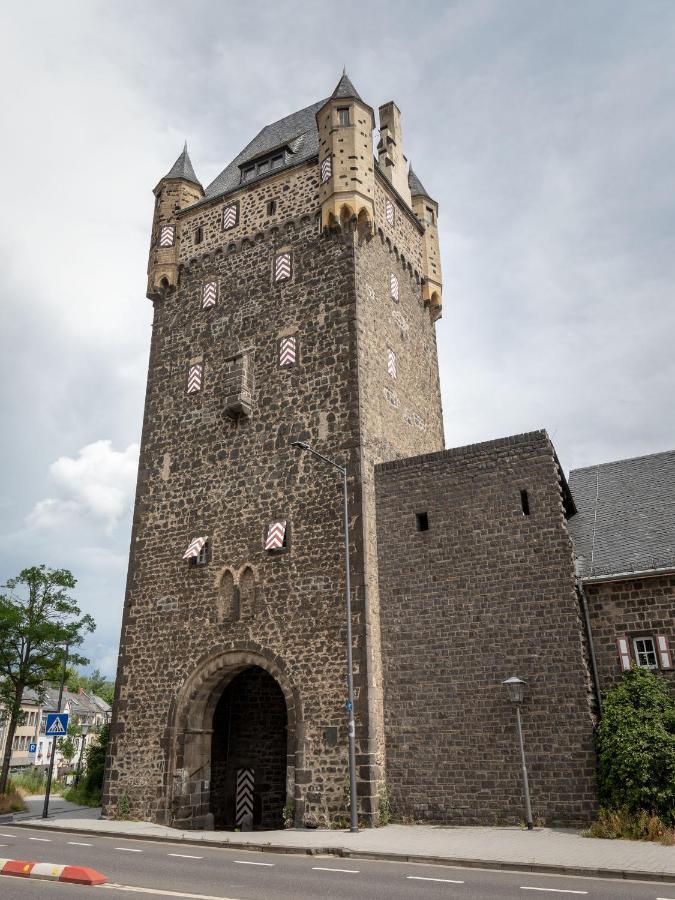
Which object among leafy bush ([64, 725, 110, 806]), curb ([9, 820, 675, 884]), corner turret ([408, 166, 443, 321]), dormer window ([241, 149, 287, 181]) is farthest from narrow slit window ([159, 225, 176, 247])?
curb ([9, 820, 675, 884])

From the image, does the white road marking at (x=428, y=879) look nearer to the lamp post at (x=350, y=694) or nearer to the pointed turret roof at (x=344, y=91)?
the lamp post at (x=350, y=694)

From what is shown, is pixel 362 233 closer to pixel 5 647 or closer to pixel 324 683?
pixel 324 683

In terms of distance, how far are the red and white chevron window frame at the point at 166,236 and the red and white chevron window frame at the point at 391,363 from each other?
8.85m

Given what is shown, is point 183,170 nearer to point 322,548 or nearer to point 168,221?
point 168,221

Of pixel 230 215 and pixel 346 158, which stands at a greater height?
pixel 230 215

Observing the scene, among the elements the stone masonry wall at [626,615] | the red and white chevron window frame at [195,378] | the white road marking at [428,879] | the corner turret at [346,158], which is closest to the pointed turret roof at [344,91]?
the corner turret at [346,158]

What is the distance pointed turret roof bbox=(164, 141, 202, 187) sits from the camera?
86.7 ft

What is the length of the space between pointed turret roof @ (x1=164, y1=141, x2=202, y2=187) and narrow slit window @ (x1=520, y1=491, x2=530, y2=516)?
17.0 m

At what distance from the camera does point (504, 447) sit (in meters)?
18.2

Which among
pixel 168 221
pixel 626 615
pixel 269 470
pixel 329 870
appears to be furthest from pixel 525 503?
pixel 168 221

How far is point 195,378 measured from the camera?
896 inches

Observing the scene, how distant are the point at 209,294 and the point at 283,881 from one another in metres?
17.6

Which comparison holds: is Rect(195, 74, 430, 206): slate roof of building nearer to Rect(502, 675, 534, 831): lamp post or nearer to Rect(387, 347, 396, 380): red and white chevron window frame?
Rect(387, 347, 396, 380): red and white chevron window frame

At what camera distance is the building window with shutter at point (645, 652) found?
15.9m
